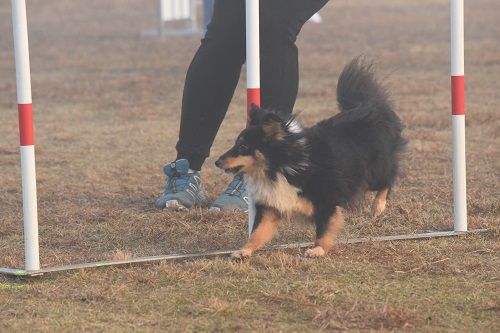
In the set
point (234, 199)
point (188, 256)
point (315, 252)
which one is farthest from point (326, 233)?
point (234, 199)

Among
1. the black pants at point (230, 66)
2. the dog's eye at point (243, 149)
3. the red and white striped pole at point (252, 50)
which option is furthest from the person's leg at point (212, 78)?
the dog's eye at point (243, 149)

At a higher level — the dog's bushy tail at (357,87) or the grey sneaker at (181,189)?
the dog's bushy tail at (357,87)

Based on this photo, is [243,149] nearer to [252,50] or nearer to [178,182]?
[252,50]

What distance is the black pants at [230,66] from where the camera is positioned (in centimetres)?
452

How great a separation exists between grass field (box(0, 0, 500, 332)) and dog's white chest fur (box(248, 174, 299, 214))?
0.60 ft

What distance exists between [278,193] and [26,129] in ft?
3.15

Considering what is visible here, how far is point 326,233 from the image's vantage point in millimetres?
3881

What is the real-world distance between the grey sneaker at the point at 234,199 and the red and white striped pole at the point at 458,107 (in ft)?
3.37

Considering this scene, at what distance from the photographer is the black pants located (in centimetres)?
452

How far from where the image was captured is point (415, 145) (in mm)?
6824

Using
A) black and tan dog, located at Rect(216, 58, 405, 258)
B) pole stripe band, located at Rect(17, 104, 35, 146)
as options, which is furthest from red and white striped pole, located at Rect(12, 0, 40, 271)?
black and tan dog, located at Rect(216, 58, 405, 258)

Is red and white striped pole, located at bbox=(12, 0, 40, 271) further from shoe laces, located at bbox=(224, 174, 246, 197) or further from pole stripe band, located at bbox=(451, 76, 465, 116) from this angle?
pole stripe band, located at bbox=(451, 76, 465, 116)

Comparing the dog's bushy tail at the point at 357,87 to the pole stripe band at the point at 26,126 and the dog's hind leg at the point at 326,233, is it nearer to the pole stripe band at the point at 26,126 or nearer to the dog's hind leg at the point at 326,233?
the dog's hind leg at the point at 326,233

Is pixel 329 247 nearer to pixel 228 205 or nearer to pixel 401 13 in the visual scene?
pixel 228 205
